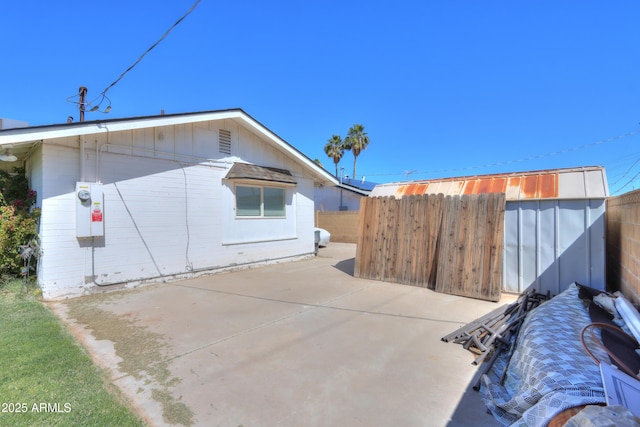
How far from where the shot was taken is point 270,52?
Result: 33.7 feet

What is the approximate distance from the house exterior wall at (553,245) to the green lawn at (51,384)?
6772mm

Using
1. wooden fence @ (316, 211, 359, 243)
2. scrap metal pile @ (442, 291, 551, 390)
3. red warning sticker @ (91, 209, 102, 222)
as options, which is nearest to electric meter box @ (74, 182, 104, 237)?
red warning sticker @ (91, 209, 102, 222)

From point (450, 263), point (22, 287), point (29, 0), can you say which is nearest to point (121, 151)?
point (22, 287)

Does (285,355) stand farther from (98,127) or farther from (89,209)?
(98,127)

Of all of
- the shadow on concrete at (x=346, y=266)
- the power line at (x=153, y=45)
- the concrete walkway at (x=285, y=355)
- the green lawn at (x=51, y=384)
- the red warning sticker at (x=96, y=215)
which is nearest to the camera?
the green lawn at (x=51, y=384)

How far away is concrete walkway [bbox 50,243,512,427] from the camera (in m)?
2.47

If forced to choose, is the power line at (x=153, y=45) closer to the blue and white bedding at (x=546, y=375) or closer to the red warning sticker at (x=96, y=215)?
the red warning sticker at (x=96, y=215)

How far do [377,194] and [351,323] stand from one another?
4798 mm

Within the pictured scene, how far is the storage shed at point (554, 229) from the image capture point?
5.51 metres

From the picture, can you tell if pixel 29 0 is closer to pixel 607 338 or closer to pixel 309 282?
pixel 309 282

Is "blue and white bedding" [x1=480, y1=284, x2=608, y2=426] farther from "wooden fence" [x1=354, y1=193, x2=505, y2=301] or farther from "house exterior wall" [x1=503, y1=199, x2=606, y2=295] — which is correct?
"house exterior wall" [x1=503, y1=199, x2=606, y2=295]

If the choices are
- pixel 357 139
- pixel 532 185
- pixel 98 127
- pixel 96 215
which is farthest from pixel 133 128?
pixel 357 139

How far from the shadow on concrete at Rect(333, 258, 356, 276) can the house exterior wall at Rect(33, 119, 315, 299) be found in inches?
86.1

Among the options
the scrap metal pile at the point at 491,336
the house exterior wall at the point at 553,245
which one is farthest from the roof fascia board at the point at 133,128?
the scrap metal pile at the point at 491,336
